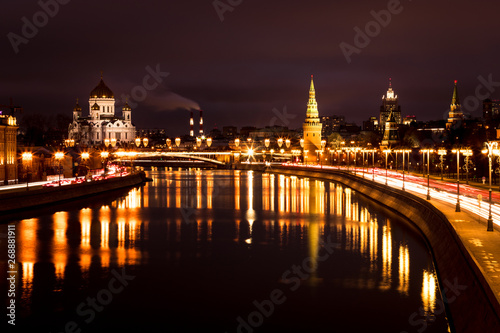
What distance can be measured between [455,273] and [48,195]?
101ft

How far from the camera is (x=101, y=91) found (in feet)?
524

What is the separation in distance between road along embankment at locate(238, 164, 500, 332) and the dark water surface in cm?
57

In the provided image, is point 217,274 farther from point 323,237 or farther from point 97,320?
point 323,237

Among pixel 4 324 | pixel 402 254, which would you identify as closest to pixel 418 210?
pixel 402 254

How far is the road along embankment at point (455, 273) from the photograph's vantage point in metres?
13.5

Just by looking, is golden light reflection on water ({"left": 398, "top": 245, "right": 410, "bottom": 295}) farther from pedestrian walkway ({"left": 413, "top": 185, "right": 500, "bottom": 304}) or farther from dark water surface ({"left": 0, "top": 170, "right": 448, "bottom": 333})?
pedestrian walkway ({"left": 413, "top": 185, "right": 500, "bottom": 304})

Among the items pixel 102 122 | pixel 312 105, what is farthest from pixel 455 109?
pixel 102 122

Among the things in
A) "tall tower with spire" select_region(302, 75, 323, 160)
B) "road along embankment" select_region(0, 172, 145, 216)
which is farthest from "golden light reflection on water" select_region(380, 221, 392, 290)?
"tall tower with spire" select_region(302, 75, 323, 160)

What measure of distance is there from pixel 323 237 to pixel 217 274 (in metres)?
10.2

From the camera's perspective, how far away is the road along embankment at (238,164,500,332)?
44.3ft

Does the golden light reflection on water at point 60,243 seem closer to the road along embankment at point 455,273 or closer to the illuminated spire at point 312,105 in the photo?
the road along embankment at point 455,273

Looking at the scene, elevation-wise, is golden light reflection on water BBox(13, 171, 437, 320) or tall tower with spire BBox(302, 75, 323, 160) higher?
tall tower with spire BBox(302, 75, 323, 160)

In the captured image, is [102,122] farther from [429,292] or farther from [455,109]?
[429,292]

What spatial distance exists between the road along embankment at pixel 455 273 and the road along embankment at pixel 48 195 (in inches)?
889
